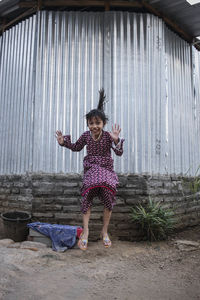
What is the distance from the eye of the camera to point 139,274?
2.96 metres

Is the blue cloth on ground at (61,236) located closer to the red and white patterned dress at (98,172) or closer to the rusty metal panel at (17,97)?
the red and white patterned dress at (98,172)

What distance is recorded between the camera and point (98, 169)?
3.41 m

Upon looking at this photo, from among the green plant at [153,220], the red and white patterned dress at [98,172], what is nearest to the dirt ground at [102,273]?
the green plant at [153,220]

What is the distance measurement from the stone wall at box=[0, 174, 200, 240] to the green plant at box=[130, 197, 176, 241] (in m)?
0.11

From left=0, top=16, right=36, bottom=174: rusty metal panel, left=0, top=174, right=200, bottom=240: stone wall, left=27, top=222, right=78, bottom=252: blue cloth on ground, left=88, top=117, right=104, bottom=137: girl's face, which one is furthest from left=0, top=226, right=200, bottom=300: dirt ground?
left=0, top=16, right=36, bottom=174: rusty metal panel

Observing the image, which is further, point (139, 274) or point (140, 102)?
point (140, 102)

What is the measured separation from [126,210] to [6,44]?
13.2 ft

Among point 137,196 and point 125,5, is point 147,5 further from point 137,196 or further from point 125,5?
point 137,196

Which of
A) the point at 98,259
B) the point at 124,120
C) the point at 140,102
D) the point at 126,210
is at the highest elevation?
the point at 140,102

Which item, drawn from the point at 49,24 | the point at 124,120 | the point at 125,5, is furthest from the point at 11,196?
the point at 125,5

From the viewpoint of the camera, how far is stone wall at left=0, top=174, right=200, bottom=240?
4.27 metres

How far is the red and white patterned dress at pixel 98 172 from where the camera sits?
131 inches

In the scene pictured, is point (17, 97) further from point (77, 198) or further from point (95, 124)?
point (95, 124)

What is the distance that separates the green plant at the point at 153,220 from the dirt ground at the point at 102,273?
0.27 meters
